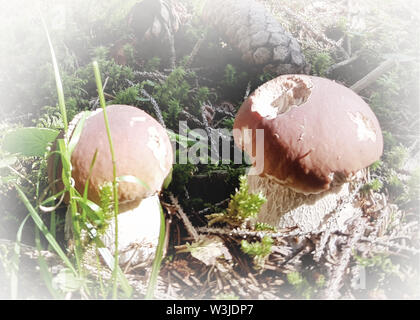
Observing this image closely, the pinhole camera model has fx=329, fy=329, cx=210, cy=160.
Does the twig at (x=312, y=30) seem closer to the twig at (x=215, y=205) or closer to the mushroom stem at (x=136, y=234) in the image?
the twig at (x=215, y=205)

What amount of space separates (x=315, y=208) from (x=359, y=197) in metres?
0.21

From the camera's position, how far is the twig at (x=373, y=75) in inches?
58.9

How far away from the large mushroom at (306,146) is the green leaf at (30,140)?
66cm

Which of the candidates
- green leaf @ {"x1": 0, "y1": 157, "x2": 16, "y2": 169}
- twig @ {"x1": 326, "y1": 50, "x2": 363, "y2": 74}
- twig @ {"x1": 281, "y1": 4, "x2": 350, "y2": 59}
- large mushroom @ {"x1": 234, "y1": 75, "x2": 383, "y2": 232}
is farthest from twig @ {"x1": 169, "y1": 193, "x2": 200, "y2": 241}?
twig @ {"x1": 281, "y1": 4, "x2": 350, "y2": 59}

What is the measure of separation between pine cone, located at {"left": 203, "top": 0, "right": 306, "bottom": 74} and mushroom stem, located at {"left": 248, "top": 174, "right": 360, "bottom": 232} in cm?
57

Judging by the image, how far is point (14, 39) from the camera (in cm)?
149

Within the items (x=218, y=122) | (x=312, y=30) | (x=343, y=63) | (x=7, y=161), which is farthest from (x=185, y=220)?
(x=312, y=30)

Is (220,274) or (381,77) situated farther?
(381,77)

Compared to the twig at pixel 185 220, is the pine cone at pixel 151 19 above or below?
above

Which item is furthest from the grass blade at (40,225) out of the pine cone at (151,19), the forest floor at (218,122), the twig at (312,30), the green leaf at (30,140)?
the twig at (312,30)

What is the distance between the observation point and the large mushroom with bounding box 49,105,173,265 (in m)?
0.94

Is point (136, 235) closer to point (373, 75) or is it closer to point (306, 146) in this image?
point (306, 146)

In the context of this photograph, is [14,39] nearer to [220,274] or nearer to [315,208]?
[220,274]
